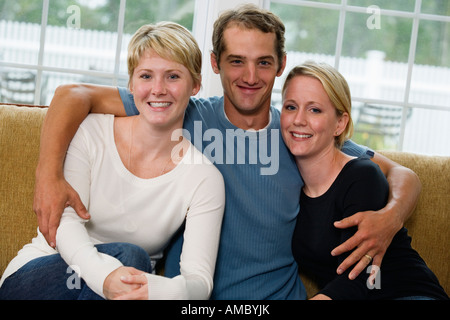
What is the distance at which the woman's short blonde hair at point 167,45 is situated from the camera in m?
1.47

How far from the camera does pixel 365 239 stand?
4.87ft

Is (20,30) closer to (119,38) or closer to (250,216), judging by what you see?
(119,38)

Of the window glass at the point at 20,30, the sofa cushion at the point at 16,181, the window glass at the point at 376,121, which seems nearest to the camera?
the sofa cushion at the point at 16,181

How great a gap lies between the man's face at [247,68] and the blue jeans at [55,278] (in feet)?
1.96

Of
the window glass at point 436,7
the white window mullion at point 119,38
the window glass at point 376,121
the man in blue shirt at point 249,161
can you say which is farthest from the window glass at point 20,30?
the window glass at point 436,7

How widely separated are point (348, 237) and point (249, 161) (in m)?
0.39

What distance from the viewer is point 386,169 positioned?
177cm

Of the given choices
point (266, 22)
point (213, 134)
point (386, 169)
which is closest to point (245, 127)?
point (213, 134)

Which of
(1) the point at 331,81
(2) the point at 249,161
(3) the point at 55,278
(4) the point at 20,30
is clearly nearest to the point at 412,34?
(1) the point at 331,81

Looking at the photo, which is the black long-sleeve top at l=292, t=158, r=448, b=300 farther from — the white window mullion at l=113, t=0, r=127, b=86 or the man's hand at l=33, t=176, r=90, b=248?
the white window mullion at l=113, t=0, r=127, b=86

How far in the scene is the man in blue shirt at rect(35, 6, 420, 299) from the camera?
159 centimetres

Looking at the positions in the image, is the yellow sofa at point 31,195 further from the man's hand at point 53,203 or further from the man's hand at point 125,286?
the man's hand at point 125,286

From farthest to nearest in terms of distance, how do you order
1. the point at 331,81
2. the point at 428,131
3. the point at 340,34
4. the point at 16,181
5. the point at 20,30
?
the point at 428,131
the point at 340,34
the point at 20,30
the point at 16,181
the point at 331,81
